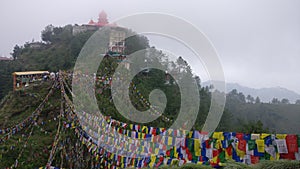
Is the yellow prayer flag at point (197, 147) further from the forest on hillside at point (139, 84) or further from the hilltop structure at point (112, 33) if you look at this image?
the hilltop structure at point (112, 33)

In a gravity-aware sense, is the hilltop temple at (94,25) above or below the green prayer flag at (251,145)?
above

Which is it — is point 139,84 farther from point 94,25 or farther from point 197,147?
point 94,25

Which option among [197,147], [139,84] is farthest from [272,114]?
[197,147]

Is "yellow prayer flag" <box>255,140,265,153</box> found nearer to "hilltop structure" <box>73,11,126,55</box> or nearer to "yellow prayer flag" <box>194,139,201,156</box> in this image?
"yellow prayer flag" <box>194,139,201,156</box>

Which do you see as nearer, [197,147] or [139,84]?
[197,147]

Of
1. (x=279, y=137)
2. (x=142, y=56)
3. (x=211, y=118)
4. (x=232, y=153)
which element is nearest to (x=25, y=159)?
(x=211, y=118)

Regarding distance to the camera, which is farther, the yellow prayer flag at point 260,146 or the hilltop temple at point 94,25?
the hilltop temple at point 94,25

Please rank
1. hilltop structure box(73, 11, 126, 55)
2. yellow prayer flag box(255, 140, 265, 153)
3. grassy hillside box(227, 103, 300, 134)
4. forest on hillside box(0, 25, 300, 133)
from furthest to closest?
grassy hillside box(227, 103, 300, 134)
hilltop structure box(73, 11, 126, 55)
forest on hillside box(0, 25, 300, 133)
yellow prayer flag box(255, 140, 265, 153)

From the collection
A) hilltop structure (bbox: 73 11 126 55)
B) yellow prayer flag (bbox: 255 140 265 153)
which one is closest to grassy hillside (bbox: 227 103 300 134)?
hilltop structure (bbox: 73 11 126 55)

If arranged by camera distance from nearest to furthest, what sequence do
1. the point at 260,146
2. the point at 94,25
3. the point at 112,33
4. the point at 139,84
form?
the point at 260,146 → the point at 139,84 → the point at 112,33 → the point at 94,25

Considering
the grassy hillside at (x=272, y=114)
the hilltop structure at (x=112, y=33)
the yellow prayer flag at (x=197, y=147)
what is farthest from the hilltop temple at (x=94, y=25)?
the yellow prayer flag at (x=197, y=147)

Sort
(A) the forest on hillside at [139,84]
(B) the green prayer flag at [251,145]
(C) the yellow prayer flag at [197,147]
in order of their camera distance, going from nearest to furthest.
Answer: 1. (B) the green prayer flag at [251,145]
2. (C) the yellow prayer flag at [197,147]
3. (A) the forest on hillside at [139,84]

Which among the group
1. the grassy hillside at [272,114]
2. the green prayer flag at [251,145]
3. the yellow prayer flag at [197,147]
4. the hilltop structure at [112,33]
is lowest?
the grassy hillside at [272,114]

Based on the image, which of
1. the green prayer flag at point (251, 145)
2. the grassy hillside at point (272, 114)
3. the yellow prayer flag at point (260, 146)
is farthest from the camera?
the grassy hillside at point (272, 114)
